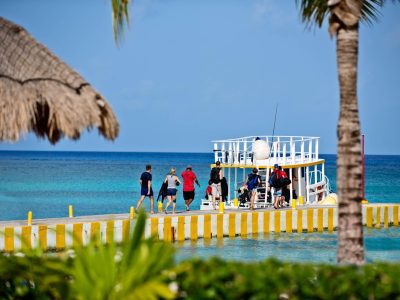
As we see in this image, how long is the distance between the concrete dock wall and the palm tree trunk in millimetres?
11712

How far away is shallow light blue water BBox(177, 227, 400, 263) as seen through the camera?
88.2 feet

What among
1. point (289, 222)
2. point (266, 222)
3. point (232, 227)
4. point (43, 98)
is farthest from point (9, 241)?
point (43, 98)

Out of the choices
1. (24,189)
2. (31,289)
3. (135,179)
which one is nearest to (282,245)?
(31,289)

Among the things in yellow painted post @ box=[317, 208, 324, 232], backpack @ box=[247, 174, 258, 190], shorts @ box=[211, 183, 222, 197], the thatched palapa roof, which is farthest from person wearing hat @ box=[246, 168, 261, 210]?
the thatched palapa roof

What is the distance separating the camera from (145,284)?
10.6 m

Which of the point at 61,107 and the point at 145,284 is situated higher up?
the point at 61,107

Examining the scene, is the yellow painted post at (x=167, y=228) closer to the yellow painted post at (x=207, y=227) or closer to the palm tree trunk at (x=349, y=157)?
the yellow painted post at (x=207, y=227)

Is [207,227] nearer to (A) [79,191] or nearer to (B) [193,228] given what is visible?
(B) [193,228]

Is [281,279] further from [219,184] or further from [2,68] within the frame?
[219,184]

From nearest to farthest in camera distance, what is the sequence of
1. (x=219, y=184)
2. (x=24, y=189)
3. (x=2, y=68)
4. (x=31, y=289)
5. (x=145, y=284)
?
(x=145, y=284) < (x=31, y=289) < (x=2, y=68) < (x=219, y=184) < (x=24, y=189)

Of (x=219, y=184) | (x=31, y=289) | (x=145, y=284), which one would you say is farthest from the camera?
(x=219, y=184)

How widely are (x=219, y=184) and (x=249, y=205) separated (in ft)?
6.12

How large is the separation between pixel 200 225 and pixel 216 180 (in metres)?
3.70

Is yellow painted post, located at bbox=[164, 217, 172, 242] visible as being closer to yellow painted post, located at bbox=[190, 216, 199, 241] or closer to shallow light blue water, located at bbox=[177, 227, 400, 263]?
shallow light blue water, located at bbox=[177, 227, 400, 263]
